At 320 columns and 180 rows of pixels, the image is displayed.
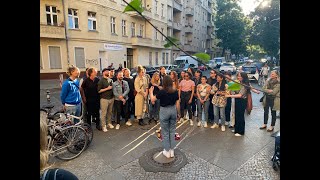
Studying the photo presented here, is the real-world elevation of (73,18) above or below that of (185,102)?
above

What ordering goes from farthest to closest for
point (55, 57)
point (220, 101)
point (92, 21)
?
point (92, 21) < point (55, 57) < point (220, 101)

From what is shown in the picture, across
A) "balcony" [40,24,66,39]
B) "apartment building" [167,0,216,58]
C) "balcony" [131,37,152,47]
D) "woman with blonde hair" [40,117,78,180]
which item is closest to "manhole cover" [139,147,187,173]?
"apartment building" [167,0,216,58]

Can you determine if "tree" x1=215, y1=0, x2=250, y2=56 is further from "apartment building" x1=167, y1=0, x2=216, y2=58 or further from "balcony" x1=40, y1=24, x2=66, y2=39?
"apartment building" x1=167, y1=0, x2=216, y2=58

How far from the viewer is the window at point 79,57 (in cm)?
2007

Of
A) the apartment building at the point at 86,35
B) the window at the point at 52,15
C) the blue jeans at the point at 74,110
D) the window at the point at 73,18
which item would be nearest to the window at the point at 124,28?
the apartment building at the point at 86,35

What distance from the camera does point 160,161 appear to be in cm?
436

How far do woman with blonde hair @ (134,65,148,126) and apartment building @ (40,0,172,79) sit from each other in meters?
A: 10.5

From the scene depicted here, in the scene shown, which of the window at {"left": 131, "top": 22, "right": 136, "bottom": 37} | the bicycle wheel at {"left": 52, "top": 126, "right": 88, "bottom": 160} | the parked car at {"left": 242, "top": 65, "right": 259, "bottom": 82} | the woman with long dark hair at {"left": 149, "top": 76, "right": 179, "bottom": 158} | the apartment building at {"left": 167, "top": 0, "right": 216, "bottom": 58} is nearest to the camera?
the apartment building at {"left": 167, "top": 0, "right": 216, "bottom": 58}

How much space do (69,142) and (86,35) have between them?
59.6 feet

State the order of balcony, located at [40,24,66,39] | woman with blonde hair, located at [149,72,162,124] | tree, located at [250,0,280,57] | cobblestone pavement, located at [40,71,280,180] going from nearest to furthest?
tree, located at [250,0,280,57]
cobblestone pavement, located at [40,71,280,180]
woman with blonde hair, located at [149,72,162,124]
balcony, located at [40,24,66,39]

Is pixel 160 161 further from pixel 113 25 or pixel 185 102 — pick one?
pixel 113 25

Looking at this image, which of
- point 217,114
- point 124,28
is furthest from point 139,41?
point 217,114

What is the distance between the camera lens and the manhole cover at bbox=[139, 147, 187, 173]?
4.10 meters
